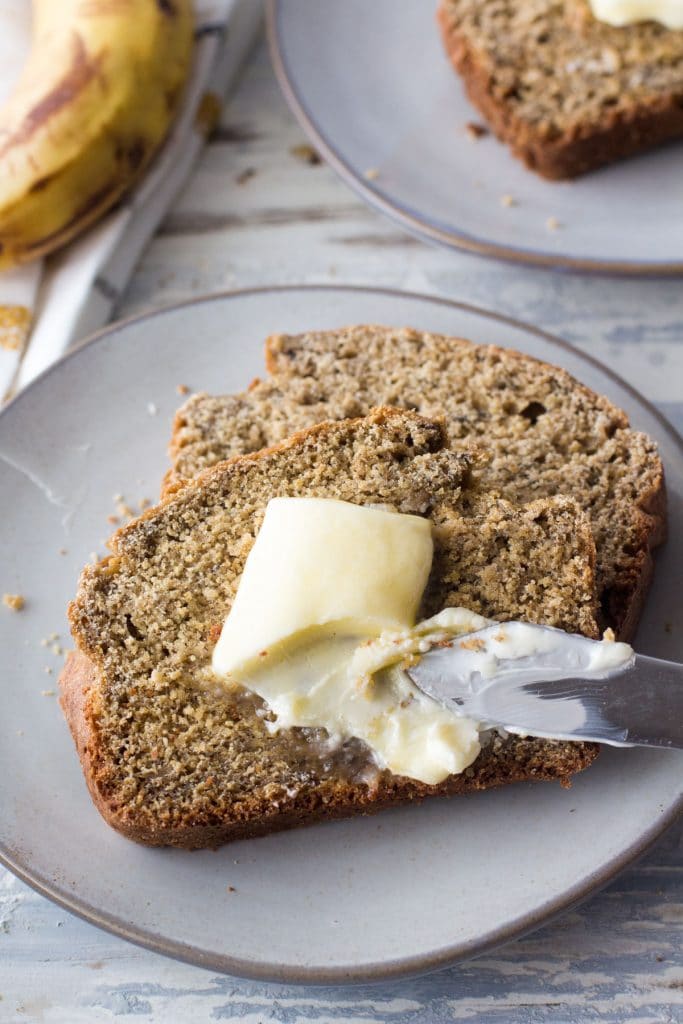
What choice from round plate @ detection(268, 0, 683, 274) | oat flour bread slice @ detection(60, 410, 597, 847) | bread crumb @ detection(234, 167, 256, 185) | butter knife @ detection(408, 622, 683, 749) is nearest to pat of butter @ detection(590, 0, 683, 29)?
round plate @ detection(268, 0, 683, 274)

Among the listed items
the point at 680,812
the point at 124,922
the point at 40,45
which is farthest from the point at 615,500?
the point at 40,45

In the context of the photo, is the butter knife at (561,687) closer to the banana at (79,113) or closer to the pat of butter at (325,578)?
the pat of butter at (325,578)

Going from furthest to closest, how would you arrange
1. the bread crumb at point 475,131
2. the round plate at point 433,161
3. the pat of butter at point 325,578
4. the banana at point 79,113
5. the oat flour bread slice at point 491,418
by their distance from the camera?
the bread crumb at point 475,131 → the round plate at point 433,161 → the banana at point 79,113 → the oat flour bread slice at point 491,418 → the pat of butter at point 325,578

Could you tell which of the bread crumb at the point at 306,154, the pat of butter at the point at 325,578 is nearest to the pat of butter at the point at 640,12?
the bread crumb at the point at 306,154

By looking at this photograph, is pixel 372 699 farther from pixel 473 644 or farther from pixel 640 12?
pixel 640 12

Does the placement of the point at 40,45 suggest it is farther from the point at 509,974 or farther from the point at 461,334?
the point at 509,974

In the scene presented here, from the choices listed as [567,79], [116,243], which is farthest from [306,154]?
[567,79]

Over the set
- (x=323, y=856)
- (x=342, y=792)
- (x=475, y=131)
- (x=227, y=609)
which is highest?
(x=475, y=131)
